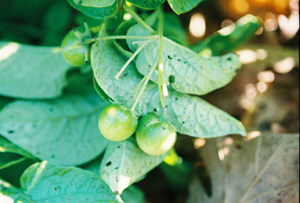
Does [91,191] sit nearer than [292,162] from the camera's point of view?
Yes

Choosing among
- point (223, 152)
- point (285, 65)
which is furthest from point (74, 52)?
point (285, 65)

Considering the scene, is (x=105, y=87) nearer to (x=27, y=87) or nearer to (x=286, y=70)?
(x=27, y=87)

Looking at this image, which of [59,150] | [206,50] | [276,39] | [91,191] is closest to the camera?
[91,191]

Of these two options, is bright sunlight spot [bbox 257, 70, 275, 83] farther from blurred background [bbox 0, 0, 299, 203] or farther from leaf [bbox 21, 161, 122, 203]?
leaf [bbox 21, 161, 122, 203]

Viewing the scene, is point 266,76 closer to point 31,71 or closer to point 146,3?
point 146,3

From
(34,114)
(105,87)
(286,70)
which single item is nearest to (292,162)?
(286,70)

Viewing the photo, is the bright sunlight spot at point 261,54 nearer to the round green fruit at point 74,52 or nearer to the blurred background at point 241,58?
the blurred background at point 241,58

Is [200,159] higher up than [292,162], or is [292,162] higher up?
[292,162]
